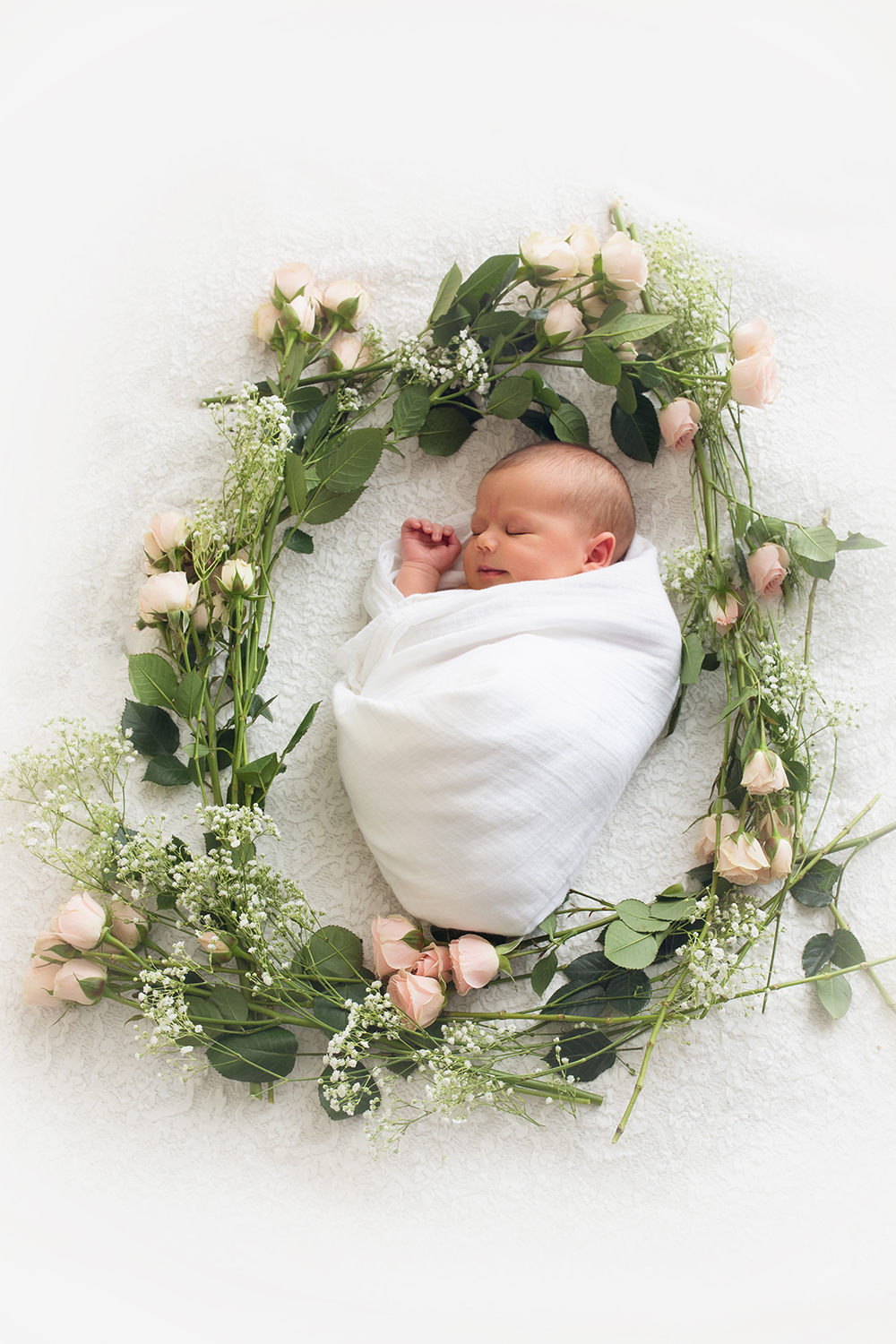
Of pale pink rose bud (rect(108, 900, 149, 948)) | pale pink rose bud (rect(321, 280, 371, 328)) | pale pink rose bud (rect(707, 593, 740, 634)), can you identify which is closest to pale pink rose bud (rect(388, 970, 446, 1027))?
pale pink rose bud (rect(108, 900, 149, 948))

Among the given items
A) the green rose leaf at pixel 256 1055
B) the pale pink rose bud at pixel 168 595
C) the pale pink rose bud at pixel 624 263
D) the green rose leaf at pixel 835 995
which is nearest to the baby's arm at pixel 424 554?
the pale pink rose bud at pixel 168 595

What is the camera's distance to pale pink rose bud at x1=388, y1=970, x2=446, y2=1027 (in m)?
1.15

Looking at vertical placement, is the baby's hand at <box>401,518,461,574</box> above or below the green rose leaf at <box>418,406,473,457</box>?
below

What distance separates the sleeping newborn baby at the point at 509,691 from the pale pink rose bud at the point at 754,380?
21cm

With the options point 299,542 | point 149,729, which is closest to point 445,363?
point 299,542

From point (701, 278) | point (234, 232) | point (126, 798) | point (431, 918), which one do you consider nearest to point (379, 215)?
point (234, 232)

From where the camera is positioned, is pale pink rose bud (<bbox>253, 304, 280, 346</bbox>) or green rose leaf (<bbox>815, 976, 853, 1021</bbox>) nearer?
green rose leaf (<bbox>815, 976, 853, 1021</bbox>)

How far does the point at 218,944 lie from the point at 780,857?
77 cm

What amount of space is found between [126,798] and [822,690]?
109 cm

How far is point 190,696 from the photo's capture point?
4.05ft

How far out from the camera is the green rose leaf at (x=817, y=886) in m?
1.29

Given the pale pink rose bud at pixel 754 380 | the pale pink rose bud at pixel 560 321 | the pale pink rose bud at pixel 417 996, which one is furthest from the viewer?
the pale pink rose bud at pixel 560 321

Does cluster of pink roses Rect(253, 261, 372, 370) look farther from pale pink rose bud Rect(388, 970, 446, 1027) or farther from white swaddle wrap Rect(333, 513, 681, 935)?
pale pink rose bud Rect(388, 970, 446, 1027)

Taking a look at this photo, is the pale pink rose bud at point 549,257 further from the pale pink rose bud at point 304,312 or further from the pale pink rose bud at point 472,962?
the pale pink rose bud at point 472,962
